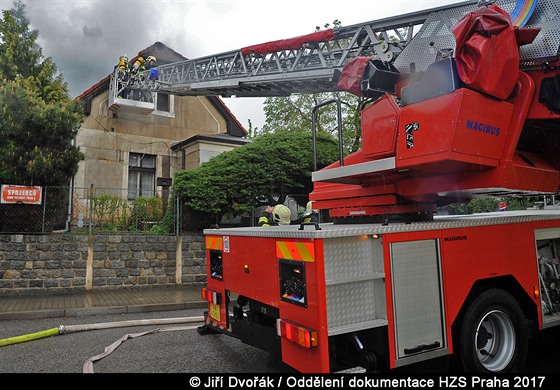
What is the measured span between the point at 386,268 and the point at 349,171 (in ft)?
4.53

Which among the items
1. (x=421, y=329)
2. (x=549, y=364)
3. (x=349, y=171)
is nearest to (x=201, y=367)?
(x=421, y=329)

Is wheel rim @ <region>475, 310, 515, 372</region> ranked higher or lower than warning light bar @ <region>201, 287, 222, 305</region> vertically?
lower

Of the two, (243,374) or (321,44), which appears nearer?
(243,374)

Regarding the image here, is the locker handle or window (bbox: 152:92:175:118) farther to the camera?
window (bbox: 152:92:175:118)

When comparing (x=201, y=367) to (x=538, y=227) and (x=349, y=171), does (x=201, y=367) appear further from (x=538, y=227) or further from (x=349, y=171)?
(x=538, y=227)

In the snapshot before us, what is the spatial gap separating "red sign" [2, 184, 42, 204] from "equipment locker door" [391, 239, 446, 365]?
8.48 meters

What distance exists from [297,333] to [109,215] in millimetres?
8853

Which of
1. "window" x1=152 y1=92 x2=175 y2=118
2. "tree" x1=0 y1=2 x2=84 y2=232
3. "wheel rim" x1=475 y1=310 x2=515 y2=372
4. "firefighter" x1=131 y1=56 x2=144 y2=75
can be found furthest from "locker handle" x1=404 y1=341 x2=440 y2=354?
"window" x1=152 y1=92 x2=175 y2=118

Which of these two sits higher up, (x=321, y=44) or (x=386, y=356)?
(x=321, y=44)

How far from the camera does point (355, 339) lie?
10.3 ft

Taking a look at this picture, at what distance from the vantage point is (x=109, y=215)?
419 inches

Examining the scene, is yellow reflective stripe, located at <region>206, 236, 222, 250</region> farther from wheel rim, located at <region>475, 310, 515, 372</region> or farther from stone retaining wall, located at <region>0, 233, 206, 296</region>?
stone retaining wall, located at <region>0, 233, 206, 296</region>

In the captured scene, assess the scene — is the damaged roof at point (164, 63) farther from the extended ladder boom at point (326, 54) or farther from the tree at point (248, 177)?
the tree at point (248, 177)

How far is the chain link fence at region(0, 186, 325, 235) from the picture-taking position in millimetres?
9047
